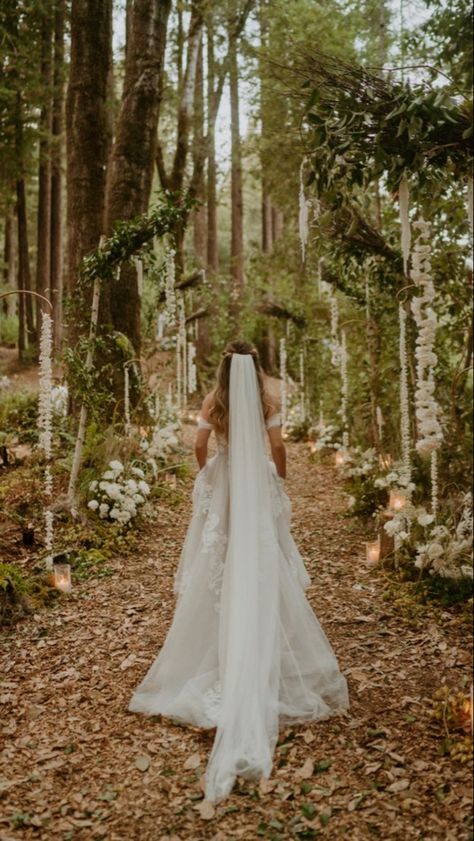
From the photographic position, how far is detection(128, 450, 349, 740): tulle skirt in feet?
12.2

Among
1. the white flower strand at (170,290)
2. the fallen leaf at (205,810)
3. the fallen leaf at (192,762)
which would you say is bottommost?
the fallen leaf at (192,762)

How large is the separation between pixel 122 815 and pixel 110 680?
1.30 meters

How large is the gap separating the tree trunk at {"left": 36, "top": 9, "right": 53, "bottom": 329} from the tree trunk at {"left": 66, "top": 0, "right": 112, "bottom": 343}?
4.29m

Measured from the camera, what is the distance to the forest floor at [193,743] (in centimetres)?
290

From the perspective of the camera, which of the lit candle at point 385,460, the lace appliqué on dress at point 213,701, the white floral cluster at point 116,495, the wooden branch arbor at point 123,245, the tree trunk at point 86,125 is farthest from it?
the tree trunk at point 86,125

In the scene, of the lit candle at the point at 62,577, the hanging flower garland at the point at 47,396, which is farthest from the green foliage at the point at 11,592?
the hanging flower garland at the point at 47,396

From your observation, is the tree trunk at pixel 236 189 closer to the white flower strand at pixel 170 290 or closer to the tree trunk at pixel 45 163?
the tree trunk at pixel 45 163

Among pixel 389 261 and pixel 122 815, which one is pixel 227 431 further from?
pixel 389 261

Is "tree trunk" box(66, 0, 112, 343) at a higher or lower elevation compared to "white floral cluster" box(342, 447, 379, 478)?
higher

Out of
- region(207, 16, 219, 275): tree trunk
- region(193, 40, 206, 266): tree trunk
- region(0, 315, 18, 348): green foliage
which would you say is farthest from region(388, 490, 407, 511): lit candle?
region(0, 315, 18, 348): green foliage

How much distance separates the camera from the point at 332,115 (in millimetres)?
3195

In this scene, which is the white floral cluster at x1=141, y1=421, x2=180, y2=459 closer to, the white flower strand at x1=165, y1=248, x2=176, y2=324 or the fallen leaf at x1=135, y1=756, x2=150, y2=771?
the white flower strand at x1=165, y1=248, x2=176, y2=324

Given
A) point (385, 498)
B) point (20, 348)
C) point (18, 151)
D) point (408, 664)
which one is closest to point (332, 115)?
point (408, 664)

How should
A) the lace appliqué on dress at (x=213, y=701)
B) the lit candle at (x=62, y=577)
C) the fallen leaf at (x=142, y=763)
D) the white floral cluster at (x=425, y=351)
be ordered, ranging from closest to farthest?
the fallen leaf at (x=142, y=763) < the lace appliqué on dress at (x=213, y=701) < the white floral cluster at (x=425, y=351) < the lit candle at (x=62, y=577)
